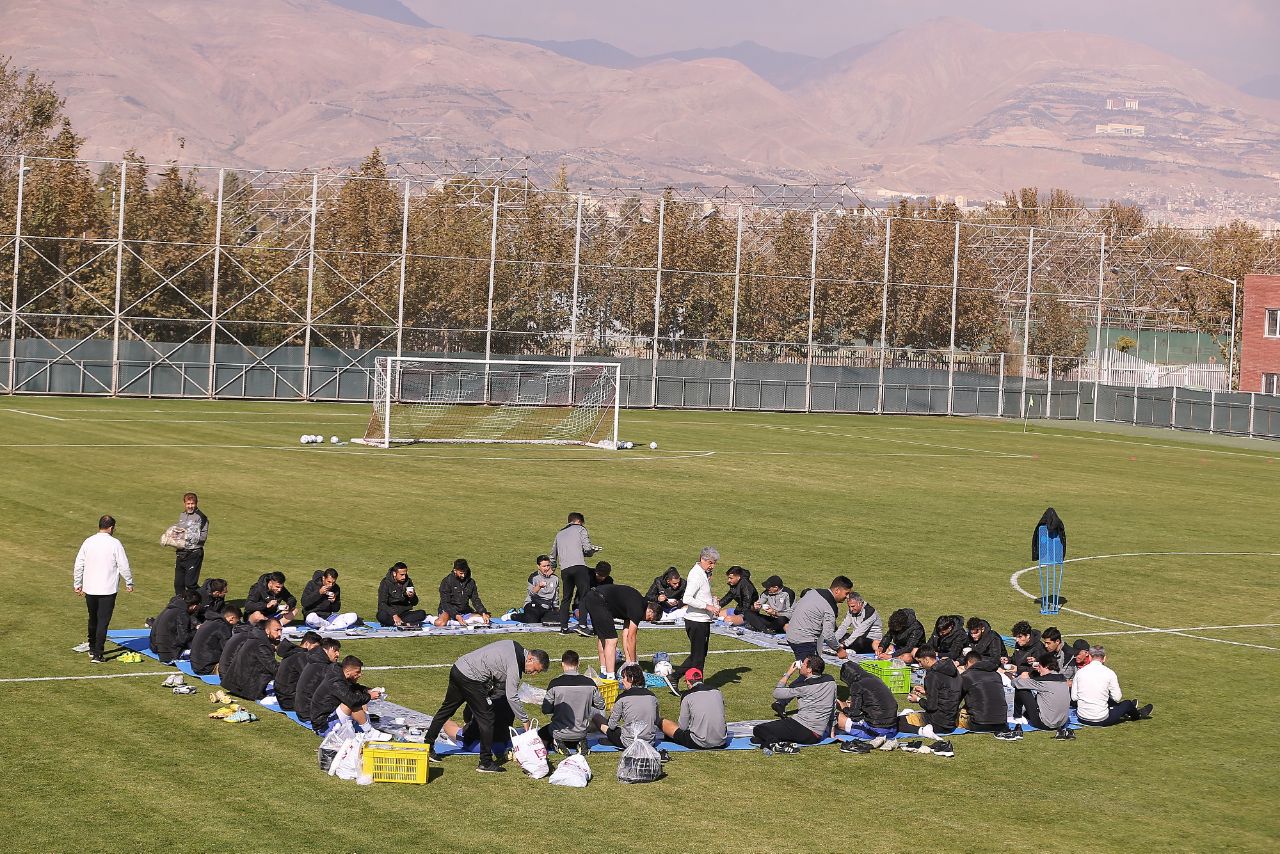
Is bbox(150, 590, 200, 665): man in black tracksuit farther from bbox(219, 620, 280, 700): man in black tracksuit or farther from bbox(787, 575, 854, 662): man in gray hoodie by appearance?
bbox(787, 575, 854, 662): man in gray hoodie

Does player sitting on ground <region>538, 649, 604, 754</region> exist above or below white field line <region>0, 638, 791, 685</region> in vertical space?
above

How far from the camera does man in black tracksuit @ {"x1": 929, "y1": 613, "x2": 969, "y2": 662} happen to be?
23.8 m

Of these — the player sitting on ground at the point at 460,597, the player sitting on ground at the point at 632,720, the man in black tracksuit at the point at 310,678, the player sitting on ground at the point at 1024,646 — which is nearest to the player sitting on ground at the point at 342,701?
the man in black tracksuit at the point at 310,678

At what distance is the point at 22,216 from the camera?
83375 mm

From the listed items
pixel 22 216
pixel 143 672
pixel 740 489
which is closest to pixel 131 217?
pixel 22 216

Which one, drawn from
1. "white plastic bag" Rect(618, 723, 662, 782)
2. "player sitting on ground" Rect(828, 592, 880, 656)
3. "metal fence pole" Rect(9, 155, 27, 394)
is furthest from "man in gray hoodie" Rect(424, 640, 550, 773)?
"metal fence pole" Rect(9, 155, 27, 394)

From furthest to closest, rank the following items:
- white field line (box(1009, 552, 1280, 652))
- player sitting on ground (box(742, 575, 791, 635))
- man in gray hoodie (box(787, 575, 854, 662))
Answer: white field line (box(1009, 552, 1280, 652)), player sitting on ground (box(742, 575, 791, 635)), man in gray hoodie (box(787, 575, 854, 662))

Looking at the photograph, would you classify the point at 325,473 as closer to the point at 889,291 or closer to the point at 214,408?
the point at 214,408

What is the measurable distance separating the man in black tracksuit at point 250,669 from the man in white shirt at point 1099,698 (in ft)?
35.7

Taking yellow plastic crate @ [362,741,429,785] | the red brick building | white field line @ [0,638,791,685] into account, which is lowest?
white field line @ [0,638,791,685]

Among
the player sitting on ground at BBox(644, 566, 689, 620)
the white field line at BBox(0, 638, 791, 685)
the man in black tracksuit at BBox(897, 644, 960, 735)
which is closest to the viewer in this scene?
the man in black tracksuit at BBox(897, 644, 960, 735)

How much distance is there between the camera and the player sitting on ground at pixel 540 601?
2675cm

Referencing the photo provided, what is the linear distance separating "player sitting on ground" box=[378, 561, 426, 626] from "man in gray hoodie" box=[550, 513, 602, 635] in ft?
7.71

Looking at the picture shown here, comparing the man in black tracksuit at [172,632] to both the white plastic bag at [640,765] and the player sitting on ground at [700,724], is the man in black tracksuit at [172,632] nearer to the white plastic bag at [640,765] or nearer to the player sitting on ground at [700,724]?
the player sitting on ground at [700,724]
